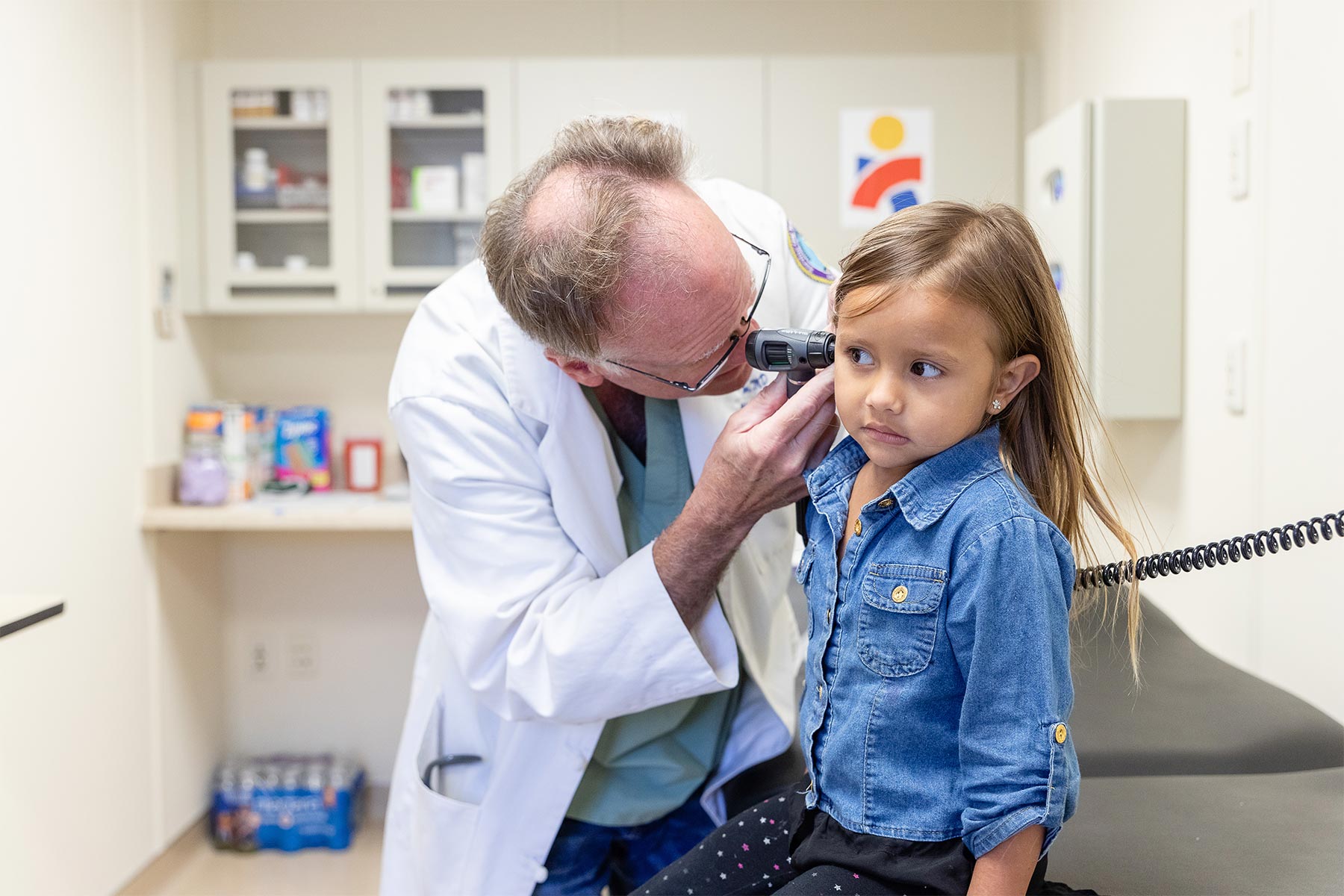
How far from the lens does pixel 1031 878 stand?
92cm

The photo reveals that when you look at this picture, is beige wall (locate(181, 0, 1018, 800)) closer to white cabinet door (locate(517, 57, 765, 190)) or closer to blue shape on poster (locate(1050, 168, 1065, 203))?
white cabinet door (locate(517, 57, 765, 190))

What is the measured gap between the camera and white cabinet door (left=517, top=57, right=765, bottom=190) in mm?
2924

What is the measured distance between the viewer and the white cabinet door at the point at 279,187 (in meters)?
2.98

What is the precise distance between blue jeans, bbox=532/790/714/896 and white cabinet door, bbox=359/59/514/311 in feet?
6.20

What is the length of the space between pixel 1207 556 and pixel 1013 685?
298 millimetres

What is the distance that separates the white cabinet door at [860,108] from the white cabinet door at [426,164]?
77 centimetres

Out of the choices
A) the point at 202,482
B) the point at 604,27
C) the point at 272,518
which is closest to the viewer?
the point at 272,518

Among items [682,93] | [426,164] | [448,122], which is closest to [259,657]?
[426,164]

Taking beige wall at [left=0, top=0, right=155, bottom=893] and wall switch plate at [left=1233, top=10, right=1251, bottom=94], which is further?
beige wall at [left=0, top=0, right=155, bottom=893]

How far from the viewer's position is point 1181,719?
4.61 feet

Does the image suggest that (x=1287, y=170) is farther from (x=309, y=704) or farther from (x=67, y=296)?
(x=309, y=704)

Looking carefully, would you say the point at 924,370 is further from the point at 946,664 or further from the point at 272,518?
the point at 272,518

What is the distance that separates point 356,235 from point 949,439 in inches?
96.0

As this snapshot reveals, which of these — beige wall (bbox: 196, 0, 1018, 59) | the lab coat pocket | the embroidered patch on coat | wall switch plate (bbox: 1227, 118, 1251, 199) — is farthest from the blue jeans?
beige wall (bbox: 196, 0, 1018, 59)
